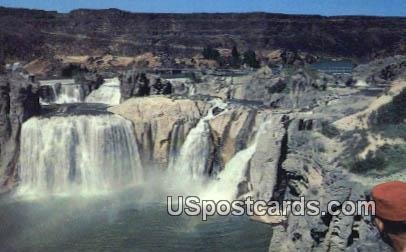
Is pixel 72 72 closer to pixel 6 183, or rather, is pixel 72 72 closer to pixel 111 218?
pixel 6 183

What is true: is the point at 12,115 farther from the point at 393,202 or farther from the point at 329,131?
the point at 393,202

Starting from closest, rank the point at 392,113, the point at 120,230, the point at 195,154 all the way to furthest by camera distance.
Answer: the point at 392,113 → the point at 120,230 → the point at 195,154

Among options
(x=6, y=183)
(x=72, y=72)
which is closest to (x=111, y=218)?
(x=6, y=183)

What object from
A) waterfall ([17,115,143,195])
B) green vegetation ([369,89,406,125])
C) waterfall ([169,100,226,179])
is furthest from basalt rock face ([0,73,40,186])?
green vegetation ([369,89,406,125])

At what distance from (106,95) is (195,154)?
1647 cm

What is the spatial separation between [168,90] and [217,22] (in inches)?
3608

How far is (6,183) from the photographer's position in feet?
113

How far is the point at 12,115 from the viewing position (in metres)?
35.8

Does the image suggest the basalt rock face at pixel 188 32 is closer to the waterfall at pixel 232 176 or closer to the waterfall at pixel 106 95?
the waterfall at pixel 106 95

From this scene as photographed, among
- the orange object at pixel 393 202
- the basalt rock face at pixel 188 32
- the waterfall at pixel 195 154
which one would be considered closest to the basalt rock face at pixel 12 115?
the waterfall at pixel 195 154

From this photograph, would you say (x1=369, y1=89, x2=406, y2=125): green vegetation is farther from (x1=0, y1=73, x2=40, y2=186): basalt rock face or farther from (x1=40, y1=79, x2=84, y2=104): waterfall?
(x1=40, y1=79, x2=84, y2=104): waterfall

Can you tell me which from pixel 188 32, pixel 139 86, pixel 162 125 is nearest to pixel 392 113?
pixel 162 125

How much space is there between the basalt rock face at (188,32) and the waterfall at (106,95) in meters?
58.2

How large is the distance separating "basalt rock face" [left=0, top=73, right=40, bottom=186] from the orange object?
3380 cm
